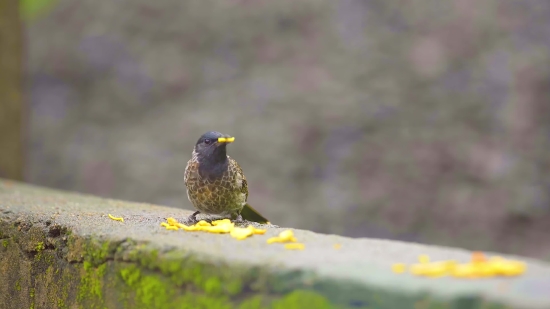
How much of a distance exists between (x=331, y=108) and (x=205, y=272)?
5.67 meters

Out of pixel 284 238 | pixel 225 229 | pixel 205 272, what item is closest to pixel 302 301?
pixel 205 272

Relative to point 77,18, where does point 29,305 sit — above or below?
below

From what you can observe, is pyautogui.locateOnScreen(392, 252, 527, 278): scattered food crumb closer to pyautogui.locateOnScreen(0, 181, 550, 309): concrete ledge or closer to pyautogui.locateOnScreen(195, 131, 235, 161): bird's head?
pyautogui.locateOnScreen(0, 181, 550, 309): concrete ledge

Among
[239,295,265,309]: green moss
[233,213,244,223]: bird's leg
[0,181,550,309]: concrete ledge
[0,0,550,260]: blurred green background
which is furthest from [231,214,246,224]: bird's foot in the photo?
[0,0,550,260]: blurred green background

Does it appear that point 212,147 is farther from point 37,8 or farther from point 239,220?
point 37,8

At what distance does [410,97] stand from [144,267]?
5638 millimetres

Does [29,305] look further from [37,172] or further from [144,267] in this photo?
[37,172]

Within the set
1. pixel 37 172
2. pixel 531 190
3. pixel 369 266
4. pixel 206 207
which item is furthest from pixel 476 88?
pixel 37 172

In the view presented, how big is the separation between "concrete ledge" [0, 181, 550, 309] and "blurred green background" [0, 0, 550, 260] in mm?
3891

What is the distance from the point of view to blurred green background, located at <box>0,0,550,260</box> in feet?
22.8

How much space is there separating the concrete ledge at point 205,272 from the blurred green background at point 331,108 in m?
3.89

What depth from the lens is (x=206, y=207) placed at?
293 cm

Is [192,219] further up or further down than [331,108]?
further down

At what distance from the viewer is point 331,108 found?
293 inches
